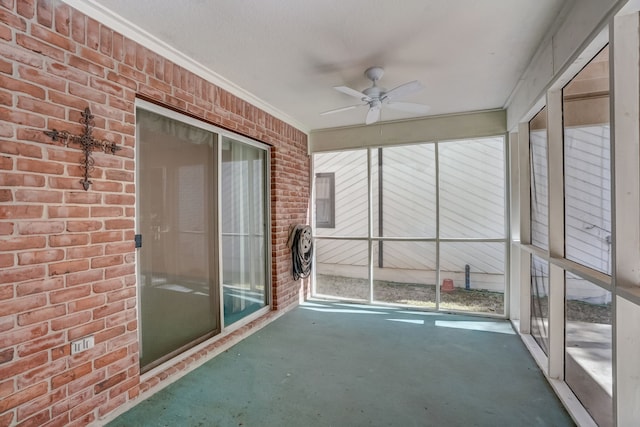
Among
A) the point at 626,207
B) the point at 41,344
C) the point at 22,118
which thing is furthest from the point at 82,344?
the point at 626,207

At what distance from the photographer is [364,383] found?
2.57 meters

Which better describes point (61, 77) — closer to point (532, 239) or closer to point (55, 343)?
point (55, 343)

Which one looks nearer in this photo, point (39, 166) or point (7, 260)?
point (7, 260)

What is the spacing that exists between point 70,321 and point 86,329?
0.41ft

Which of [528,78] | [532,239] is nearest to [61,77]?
[528,78]

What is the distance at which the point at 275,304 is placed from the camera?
4344 millimetres

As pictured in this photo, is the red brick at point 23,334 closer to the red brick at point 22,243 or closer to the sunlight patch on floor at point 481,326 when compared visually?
the red brick at point 22,243

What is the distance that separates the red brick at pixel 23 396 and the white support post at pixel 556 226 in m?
3.59

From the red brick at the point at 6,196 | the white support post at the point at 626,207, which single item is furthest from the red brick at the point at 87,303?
the white support post at the point at 626,207

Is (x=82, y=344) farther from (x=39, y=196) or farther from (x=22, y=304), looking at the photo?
(x=39, y=196)

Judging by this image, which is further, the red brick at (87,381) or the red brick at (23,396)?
the red brick at (87,381)

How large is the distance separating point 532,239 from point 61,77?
175 inches

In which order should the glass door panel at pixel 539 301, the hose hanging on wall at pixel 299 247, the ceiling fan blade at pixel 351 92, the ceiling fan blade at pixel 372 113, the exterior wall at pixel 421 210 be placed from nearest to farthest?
the ceiling fan blade at pixel 351 92, the glass door panel at pixel 539 301, the ceiling fan blade at pixel 372 113, the exterior wall at pixel 421 210, the hose hanging on wall at pixel 299 247

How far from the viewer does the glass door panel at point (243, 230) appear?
3.53m
